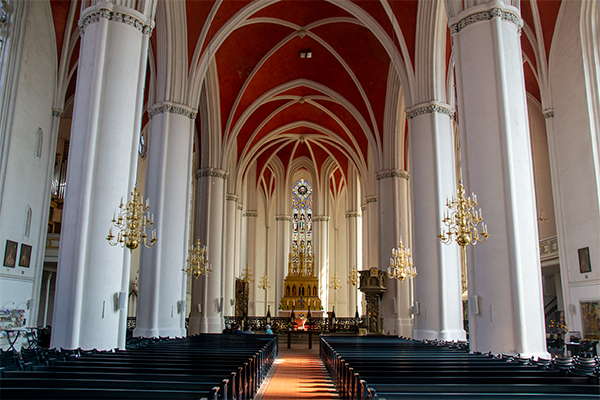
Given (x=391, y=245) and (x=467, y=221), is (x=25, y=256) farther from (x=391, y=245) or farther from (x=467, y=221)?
(x=391, y=245)

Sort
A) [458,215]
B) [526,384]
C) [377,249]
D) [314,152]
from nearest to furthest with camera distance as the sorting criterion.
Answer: [526,384]
[458,215]
[377,249]
[314,152]

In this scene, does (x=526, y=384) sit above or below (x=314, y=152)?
below

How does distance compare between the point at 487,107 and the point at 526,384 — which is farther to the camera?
the point at 487,107

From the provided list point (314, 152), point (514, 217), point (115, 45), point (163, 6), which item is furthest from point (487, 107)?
point (314, 152)

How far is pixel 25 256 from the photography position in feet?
47.7

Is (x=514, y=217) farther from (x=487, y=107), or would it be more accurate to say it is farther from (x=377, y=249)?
(x=377, y=249)

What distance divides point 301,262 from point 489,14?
2439cm

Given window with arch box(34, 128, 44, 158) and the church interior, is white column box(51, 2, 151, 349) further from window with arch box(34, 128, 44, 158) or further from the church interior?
window with arch box(34, 128, 44, 158)

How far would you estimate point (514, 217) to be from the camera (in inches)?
344

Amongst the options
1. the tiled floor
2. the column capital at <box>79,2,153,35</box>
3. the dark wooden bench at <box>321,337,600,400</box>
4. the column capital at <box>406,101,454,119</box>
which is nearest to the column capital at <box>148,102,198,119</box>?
the column capital at <box>79,2,153,35</box>

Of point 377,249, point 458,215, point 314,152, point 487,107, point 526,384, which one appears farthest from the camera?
point 314,152

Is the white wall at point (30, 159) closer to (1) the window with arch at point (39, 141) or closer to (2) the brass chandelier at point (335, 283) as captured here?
(1) the window with arch at point (39, 141)

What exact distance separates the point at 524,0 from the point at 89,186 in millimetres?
13370

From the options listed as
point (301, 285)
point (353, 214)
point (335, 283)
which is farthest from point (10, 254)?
point (353, 214)
